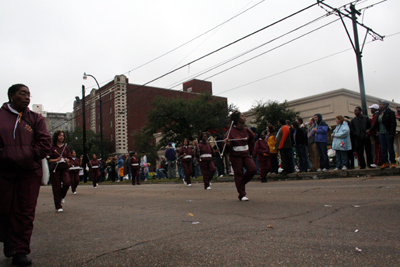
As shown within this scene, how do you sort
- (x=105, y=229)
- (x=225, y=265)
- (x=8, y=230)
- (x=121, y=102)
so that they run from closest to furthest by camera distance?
(x=225, y=265), (x=8, y=230), (x=105, y=229), (x=121, y=102)

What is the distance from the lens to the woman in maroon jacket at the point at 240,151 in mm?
7633

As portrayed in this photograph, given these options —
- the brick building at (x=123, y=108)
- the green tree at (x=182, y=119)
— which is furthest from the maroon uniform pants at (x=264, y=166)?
the brick building at (x=123, y=108)

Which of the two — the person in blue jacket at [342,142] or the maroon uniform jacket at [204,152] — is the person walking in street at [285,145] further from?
the maroon uniform jacket at [204,152]

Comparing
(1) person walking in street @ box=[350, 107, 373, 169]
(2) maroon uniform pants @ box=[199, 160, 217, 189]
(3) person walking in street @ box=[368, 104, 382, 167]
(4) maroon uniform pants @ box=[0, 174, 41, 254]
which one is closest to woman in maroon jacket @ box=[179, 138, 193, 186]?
(2) maroon uniform pants @ box=[199, 160, 217, 189]

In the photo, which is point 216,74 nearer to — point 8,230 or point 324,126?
point 324,126

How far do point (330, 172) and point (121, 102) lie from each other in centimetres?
5086

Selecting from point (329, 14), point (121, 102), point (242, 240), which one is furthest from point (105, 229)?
point (121, 102)

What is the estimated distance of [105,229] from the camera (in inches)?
204

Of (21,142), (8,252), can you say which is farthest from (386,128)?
(8,252)

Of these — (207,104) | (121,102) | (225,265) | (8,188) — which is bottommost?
(225,265)

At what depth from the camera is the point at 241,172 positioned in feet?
25.2

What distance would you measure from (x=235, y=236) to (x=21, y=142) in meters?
2.63

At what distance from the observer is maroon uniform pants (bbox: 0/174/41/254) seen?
363cm

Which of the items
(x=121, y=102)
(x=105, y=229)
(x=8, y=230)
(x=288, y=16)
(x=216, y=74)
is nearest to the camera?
(x=8, y=230)
